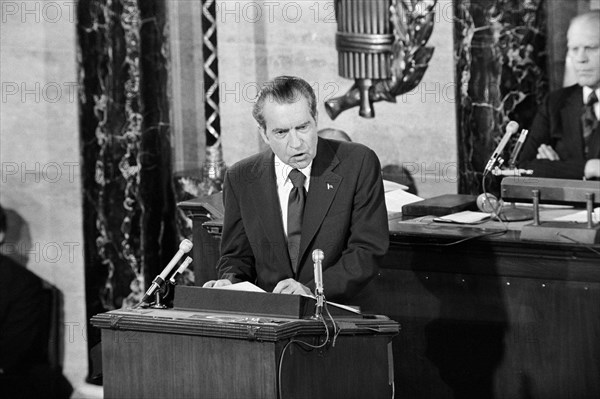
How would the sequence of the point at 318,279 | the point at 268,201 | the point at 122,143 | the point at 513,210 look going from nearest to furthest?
1. the point at 318,279
2. the point at 268,201
3. the point at 513,210
4. the point at 122,143

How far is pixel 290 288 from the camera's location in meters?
3.97

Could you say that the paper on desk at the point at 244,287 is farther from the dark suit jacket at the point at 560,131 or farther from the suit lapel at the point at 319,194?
the dark suit jacket at the point at 560,131

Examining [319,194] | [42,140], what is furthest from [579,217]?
[42,140]

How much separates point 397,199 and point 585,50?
5.28ft

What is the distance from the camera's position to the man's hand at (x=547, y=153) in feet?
22.3

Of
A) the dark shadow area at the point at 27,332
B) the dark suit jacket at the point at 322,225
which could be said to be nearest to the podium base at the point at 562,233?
the dark suit jacket at the point at 322,225

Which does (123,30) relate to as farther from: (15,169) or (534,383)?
(534,383)

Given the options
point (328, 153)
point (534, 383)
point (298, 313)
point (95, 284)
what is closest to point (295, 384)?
point (298, 313)

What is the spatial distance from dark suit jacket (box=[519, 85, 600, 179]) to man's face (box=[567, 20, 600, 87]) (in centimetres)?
10

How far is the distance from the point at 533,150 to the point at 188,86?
2.07m

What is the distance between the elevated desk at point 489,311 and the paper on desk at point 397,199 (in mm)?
377

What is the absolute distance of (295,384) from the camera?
3590 millimetres

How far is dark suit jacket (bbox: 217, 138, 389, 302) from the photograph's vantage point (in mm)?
4199

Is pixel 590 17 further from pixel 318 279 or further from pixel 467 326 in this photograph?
pixel 318 279
